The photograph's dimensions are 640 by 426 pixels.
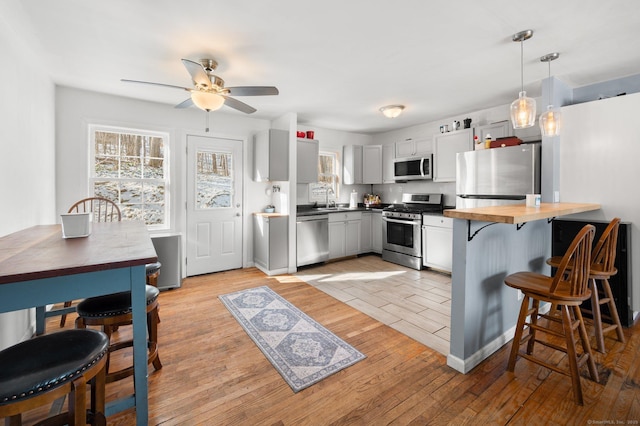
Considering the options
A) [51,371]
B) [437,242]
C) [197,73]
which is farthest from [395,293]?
[51,371]

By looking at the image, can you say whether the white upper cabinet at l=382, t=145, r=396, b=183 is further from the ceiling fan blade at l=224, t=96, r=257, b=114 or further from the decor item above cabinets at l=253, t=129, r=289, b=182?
the ceiling fan blade at l=224, t=96, r=257, b=114

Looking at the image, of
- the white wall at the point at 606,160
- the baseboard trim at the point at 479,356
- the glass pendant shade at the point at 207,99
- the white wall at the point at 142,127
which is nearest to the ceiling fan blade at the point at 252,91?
the glass pendant shade at the point at 207,99

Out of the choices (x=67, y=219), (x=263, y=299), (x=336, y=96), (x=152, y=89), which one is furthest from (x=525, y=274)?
(x=152, y=89)

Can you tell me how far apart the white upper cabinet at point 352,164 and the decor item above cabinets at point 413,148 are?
772 mm

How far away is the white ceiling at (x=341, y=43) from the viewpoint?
195 centimetres

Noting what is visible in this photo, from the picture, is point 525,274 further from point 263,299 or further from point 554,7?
point 263,299

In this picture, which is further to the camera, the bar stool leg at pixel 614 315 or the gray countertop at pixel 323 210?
the gray countertop at pixel 323 210

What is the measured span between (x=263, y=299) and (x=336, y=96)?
2658 millimetres

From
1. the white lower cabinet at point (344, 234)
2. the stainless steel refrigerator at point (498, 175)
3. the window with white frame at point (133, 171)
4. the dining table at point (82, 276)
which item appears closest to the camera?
the dining table at point (82, 276)

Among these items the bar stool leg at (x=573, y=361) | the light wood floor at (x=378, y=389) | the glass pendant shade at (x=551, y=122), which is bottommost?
the light wood floor at (x=378, y=389)

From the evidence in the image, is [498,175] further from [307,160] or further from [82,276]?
[82,276]

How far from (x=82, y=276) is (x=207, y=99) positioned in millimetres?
1859

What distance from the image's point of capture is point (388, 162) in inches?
219

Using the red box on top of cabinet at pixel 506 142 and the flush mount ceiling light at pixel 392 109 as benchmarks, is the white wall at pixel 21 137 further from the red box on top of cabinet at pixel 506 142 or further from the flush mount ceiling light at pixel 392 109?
the red box on top of cabinet at pixel 506 142
